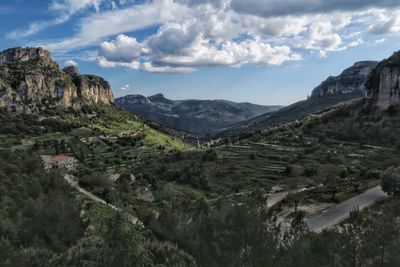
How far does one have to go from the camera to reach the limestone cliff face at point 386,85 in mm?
169125

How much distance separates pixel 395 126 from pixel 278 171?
60.5 m

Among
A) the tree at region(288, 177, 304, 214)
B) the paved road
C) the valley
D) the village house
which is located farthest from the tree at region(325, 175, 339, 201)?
the village house

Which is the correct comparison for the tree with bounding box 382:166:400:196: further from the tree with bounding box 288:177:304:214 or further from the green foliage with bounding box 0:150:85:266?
the green foliage with bounding box 0:150:85:266

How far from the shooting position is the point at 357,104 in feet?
603

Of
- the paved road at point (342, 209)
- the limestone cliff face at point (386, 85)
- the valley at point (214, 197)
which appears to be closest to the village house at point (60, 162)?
the valley at point (214, 197)

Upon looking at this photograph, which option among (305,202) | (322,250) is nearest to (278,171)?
(305,202)

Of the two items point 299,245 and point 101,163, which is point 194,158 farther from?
point 299,245

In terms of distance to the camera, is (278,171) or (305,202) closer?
(305,202)

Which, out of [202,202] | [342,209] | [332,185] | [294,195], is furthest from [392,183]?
[202,202]

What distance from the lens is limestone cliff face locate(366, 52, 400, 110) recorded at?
169125 mm

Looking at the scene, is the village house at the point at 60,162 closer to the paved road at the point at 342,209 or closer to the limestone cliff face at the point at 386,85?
the paved road at the point at 342,209

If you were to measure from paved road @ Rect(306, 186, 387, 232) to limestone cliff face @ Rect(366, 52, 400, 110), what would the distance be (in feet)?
339

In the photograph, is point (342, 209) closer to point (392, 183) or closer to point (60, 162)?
point (392, 183)

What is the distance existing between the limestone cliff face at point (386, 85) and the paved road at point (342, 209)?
339 feet
